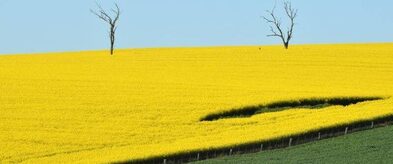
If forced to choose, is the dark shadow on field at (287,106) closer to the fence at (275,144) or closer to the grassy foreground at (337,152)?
the fence at (275,144)

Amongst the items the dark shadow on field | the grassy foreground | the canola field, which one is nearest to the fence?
the canola field

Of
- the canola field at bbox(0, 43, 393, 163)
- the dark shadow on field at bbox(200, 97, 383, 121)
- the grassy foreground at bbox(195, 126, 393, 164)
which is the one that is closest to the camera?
the grassy foreground at bbox(195, 126, 393, 164)

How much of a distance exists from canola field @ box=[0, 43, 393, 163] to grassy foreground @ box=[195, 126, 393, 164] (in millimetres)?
831

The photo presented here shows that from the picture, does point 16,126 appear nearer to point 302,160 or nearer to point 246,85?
point 302,160

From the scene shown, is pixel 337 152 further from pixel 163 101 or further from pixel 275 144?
pixel 163 101

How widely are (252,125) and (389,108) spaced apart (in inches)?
195

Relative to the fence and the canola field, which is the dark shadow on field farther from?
the fence

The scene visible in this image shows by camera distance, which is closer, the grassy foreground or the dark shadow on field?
the grassy foreground

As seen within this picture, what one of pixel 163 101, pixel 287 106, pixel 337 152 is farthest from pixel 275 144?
pixel 163 101

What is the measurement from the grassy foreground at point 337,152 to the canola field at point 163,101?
83 cm

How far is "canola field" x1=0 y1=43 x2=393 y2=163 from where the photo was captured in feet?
83.8

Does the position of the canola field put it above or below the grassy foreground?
below

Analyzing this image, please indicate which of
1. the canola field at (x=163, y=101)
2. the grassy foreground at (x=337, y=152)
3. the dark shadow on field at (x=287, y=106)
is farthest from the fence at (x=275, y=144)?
the dark shadow on field at (x=287, y=106)

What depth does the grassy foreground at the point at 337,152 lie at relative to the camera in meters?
22.4
